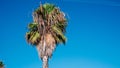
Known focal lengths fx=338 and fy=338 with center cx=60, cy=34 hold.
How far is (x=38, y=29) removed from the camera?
33031 millimetres

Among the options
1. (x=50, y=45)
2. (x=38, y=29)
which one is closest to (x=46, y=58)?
(x=50, y=45)

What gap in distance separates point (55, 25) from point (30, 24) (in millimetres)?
2487

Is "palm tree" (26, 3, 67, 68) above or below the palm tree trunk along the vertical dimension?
above

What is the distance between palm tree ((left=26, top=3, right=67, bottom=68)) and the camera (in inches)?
1252

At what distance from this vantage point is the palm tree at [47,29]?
31.8 meters

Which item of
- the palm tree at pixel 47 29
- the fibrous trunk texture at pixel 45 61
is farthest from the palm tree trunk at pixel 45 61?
the palm tree at pixel 47 29

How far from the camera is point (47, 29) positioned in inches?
1296

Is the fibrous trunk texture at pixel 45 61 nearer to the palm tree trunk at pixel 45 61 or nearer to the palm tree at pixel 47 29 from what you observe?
the palm tree trunk at pixel 45 61

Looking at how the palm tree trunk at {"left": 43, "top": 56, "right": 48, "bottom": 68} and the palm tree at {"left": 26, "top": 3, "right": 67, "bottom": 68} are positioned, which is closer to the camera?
the palm tree trunk at {"left": 43, "top": 56, "right": 48, "bottom": 68}

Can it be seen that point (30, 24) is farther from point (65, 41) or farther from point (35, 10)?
point (65, 41)

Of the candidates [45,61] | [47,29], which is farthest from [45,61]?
[47,29]

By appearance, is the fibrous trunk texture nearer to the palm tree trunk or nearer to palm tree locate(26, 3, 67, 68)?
the palm tree trunk

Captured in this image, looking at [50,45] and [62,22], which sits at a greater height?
[62,22]

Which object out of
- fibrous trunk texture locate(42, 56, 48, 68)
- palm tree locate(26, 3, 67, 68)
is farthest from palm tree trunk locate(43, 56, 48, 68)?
palm tree locate(26, 3, 67, 68)
